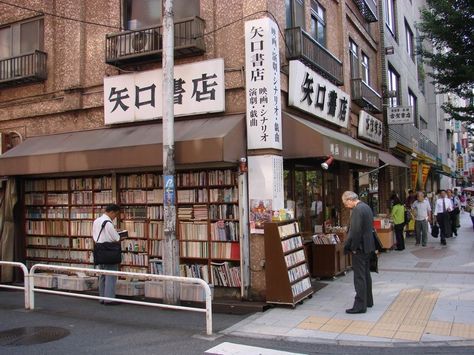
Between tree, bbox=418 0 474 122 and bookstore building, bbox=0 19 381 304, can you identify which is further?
tree, bbox=418 0 474 122

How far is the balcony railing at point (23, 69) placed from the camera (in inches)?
448

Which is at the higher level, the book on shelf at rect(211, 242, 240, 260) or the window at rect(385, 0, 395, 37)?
A: the window at rect(385, 0, 395, 37)

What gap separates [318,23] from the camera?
12.4 m

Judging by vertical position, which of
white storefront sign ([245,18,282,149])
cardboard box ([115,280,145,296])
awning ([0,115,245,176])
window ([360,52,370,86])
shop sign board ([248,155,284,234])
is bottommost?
cardboard box ([115,280,145,296])

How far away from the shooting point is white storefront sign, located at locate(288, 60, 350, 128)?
9531mm

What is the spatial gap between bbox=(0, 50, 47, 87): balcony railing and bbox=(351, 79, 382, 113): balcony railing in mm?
8853

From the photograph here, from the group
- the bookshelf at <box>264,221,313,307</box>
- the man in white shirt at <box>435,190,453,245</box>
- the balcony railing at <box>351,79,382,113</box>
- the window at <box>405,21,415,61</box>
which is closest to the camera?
the bookshelf at <box>264,221,313,307</box>

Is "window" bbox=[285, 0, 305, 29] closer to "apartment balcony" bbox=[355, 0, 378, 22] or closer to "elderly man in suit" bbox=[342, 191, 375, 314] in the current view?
"elderly man in suit" bbox=[342, 191, 375, 314]

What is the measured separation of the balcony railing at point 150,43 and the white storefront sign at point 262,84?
3.69ft

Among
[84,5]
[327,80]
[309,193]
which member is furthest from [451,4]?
[84,5]

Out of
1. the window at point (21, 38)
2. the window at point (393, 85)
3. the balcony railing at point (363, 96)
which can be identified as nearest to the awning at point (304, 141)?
the balcony railing at point (363, 96)

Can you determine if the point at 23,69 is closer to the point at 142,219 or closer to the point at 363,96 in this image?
the point at 142,219

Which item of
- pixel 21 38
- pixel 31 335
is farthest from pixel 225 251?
pixel 21 38

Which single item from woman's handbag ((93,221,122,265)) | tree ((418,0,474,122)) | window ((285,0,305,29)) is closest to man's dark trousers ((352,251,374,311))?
woman's handbag ((93,221,122,265))
